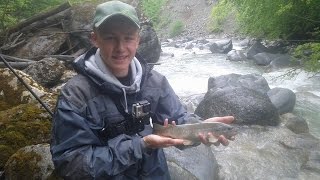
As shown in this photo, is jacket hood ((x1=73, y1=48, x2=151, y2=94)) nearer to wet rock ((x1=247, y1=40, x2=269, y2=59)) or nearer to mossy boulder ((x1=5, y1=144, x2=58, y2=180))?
mossy boulder ((x1=5, y1=144, x2=58, y2=180))

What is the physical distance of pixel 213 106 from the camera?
7.96 metres

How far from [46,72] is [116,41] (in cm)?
532

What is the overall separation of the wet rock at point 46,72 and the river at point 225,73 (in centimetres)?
465

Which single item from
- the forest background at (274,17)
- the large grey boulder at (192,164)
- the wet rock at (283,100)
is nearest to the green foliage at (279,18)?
the forest background at (274,17)

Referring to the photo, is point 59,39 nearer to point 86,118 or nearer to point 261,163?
point 261,163

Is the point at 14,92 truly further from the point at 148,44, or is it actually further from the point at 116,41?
the point at 148,44

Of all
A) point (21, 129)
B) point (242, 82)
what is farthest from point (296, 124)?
point (21, 129)

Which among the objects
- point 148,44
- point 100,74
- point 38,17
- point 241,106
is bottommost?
point 148,44

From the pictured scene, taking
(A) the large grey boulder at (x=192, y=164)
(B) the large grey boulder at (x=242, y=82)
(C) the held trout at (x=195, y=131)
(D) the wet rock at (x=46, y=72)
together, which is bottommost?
(B) the large grey boulder at (x=242, y=82)

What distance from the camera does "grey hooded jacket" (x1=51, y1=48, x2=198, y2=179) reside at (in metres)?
2.08

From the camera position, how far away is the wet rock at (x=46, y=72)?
705 cm

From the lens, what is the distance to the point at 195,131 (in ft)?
8.16

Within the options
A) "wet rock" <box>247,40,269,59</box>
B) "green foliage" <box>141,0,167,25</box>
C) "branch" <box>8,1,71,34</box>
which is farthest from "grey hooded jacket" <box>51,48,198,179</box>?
"green foliage" <box>141,0,167,25</box>

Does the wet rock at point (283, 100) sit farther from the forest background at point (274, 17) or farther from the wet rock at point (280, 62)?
the wet rock at point (280, 62)
